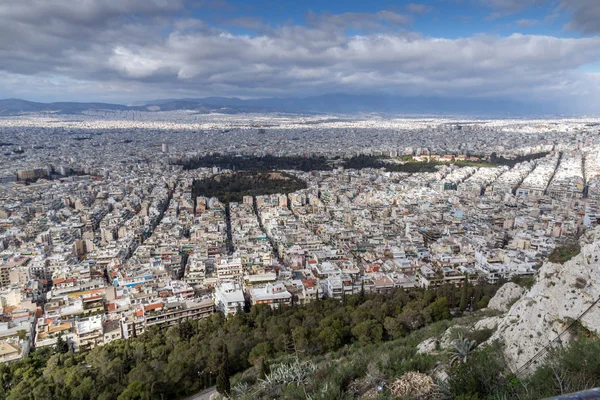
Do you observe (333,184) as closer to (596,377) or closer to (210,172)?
(210,172)

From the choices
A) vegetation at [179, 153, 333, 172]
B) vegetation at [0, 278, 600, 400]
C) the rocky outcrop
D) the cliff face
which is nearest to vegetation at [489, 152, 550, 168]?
vegetation at [179, 153, 333, 172]

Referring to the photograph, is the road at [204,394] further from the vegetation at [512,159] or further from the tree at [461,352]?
the vegetation at [512,159]

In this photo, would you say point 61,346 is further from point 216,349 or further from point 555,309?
point 555,309

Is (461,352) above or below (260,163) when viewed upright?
above

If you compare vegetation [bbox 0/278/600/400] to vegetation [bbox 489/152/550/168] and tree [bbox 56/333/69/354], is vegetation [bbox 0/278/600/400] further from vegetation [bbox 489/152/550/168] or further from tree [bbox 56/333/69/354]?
vegetation [bbox 489/152/550/168]

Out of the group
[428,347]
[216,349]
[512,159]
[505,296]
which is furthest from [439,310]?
[512,159]

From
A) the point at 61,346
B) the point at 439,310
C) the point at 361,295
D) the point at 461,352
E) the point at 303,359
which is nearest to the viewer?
the point at 461,352
